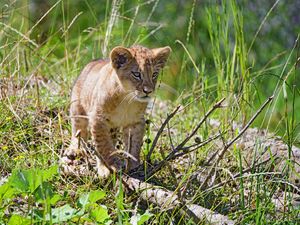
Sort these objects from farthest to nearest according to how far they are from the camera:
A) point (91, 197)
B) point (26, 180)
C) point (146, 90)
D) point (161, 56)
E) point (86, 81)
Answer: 1. point (86, 81)
2. point (161, 56)
3. point (146, 90)
4. point (91, 197)
5. point (26, 180)

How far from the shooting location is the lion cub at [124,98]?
516cm

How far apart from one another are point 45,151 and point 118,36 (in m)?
3.27

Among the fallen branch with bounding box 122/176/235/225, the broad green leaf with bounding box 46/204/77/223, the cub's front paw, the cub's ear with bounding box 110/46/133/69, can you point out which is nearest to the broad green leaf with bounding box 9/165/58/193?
the broad green leaf with bounding box 46/204/77/223

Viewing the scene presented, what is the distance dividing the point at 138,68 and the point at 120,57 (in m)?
0.14

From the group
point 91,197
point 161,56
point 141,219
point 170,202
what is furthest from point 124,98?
point 141,219

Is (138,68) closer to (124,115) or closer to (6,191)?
(124,115)

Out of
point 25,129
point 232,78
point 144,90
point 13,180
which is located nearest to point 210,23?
point 232,78

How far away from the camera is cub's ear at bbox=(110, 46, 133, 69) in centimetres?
523

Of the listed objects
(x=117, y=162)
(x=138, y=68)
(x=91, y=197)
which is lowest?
(x=117, y=162)

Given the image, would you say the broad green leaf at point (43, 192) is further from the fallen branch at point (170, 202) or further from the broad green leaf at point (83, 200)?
the fallen branch at point (170, 202)

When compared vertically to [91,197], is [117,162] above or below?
below

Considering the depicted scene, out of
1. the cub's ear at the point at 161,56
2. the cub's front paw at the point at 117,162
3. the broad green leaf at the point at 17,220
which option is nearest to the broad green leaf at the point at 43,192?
the broad green leaf at the point at 17,220

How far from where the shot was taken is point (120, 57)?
5.27 meters

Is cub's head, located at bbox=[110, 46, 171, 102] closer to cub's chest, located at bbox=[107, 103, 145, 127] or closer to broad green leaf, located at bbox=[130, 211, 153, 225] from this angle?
cub's chest, located at bbox=[107, 103, 145, 127]
